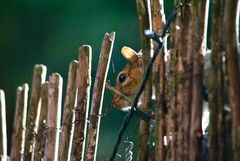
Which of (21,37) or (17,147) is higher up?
(21,37)

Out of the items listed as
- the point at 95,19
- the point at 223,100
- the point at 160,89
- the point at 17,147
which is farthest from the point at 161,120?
the point at 95,19

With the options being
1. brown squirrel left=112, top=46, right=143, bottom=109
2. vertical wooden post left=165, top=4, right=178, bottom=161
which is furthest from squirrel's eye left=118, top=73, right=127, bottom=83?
vertical wooden post left=165, top=4, right=178, bottom=161

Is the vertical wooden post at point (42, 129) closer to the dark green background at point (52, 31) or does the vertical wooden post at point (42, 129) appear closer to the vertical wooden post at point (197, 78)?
the vertical wooden post at point (197, 78)

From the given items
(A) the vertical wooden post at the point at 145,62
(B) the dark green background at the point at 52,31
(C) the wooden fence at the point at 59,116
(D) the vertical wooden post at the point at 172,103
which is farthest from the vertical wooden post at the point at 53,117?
(B) the dark green background at the point at 52,31

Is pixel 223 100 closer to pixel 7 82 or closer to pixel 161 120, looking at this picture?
pixel 161 120

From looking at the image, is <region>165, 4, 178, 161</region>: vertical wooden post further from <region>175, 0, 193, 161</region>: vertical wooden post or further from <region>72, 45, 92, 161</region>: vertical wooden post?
<region>72, 45, 92, 161</region>: vertical wooden post

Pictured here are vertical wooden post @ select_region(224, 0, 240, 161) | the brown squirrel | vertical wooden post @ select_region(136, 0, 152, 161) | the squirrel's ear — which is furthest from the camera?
the squirrel's ear
